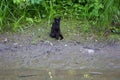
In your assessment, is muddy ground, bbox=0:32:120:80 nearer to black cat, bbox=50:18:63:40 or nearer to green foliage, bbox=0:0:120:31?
black cat, bbox=50:18:63:40

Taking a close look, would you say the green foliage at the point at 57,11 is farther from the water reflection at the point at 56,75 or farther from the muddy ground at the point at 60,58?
the water reflection at the point at 56,75

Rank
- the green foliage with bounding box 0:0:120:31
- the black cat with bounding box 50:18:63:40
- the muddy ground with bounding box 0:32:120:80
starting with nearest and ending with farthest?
the muddy ground with bounding box 0:32:120:80 < the black cat with bounding box 50:18:63:40 < the green foliage with bounding box 0:0:120:31

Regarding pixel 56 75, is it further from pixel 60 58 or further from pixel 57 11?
pixel 57 11

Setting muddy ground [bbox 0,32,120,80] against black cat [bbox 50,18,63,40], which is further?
black cat [bbox 50,18,63,40]

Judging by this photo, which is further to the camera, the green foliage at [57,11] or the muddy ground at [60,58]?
the green foliage at [57,11]

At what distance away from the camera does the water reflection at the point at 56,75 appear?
414 cm

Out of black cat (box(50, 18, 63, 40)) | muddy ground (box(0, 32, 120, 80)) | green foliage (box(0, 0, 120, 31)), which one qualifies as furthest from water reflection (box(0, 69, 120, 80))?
green foliage (box(0, 0, 120, 31))

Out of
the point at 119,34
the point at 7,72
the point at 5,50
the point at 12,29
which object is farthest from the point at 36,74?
the point at 119,34

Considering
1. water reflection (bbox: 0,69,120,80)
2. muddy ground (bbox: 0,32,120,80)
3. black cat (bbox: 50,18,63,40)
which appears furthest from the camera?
black cat (bbox: 50,18,63,40)

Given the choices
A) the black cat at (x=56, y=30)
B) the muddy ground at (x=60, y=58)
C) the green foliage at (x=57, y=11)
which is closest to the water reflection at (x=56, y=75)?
the muddy ground at (x=60, y=58)

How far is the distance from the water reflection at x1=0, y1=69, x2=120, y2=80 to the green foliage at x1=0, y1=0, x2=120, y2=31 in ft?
3.05

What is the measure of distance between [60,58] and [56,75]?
0.44 metres

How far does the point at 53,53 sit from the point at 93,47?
1.70ft

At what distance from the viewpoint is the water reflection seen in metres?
4.14
